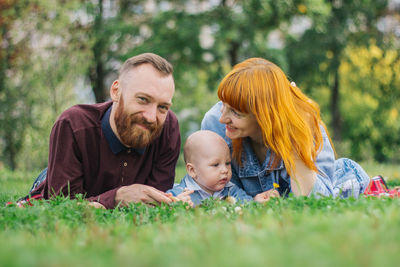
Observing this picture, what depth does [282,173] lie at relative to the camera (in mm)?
4941

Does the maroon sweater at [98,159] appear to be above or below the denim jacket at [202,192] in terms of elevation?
above

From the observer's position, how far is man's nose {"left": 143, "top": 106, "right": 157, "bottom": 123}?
4.30m

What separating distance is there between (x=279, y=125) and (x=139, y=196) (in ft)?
5.23

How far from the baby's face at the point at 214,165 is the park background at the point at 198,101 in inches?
38.2

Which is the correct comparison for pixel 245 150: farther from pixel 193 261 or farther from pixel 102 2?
pixel 102 2

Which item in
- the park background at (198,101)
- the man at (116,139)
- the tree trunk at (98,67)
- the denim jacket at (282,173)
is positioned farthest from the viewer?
the tree trunk at (98,67)

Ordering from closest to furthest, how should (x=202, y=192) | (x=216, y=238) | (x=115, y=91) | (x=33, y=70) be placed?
(x=216, y=238), (x=115, y=91), (x=202, y=192), (x=33, y=70)

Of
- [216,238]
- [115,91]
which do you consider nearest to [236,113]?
[115,91]

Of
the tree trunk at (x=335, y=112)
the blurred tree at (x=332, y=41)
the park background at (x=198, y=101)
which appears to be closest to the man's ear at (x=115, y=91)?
the park background at (x=198, y=101)

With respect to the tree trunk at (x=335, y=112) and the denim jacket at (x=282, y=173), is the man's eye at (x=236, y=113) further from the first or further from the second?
the tree trunk at (x=335, y=112)

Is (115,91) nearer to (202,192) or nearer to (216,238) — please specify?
(202,192)

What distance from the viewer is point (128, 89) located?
14.3ft

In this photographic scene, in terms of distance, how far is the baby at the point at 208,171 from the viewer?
4.95 meters

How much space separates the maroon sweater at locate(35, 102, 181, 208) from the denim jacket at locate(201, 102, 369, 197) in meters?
0.81
